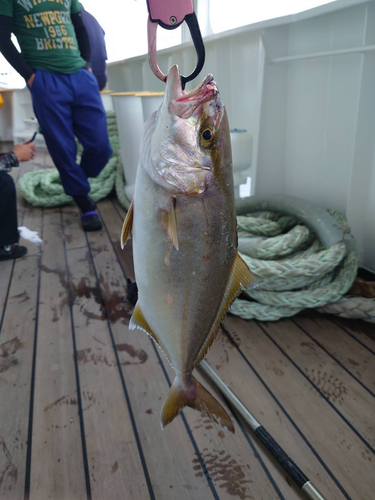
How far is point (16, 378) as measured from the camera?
1775 mm

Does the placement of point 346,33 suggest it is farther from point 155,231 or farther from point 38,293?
Answer: point 38,293

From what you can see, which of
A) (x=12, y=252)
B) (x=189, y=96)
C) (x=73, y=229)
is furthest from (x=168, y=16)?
(x=73, y=229)

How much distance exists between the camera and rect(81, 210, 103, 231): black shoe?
11.8 feet

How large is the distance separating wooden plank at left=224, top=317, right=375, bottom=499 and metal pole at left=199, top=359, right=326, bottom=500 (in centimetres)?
15

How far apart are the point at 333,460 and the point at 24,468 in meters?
1.19

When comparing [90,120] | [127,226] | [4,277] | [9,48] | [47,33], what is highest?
[47,33]

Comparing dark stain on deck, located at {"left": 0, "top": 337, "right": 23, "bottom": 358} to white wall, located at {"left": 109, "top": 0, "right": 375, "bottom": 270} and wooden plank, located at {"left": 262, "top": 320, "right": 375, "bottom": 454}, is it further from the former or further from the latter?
white wall, located at {"left": 109, "top": 0, "right": 375, "bottom": 270}

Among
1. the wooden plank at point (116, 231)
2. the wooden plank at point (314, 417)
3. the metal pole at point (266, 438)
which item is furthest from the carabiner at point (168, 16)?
the wooden plank at point (116, 231)

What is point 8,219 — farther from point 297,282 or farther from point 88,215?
point 297,282

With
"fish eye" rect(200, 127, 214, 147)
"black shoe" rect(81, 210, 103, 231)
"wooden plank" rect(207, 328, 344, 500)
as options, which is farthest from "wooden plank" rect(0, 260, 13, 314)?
"fish eye" rect(200, 127, 214, 147)

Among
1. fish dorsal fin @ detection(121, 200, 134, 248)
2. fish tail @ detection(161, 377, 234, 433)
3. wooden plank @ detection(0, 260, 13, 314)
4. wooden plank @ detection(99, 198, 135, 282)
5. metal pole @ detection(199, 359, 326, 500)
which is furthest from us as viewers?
wooden plank @ detection(99, 198, 135, 282)

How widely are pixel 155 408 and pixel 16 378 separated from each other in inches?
28.7

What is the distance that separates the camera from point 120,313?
226 cm

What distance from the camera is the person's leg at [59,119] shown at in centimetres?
302
